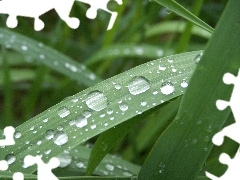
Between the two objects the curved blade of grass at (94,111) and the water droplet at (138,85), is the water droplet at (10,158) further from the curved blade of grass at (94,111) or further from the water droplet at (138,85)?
the water droplet at (138,85)

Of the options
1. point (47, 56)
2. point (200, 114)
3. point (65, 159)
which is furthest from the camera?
point (47, 56)

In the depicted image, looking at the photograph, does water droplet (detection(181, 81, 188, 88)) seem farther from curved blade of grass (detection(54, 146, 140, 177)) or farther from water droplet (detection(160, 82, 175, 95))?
curved blade of grass (detection(54, 146, 140, 177))

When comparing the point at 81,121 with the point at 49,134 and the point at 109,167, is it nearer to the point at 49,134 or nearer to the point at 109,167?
the point at 49,134

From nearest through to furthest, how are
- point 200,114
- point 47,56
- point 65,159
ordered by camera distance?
point 200,114
point 65,159
point 47,56

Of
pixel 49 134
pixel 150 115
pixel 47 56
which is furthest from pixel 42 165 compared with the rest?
pixel 47 56

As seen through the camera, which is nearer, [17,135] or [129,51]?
[17,135]

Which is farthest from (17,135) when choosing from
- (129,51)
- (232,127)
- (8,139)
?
(129,51)

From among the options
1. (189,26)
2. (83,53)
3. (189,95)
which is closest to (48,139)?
(189,95)

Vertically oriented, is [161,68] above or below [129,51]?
below
